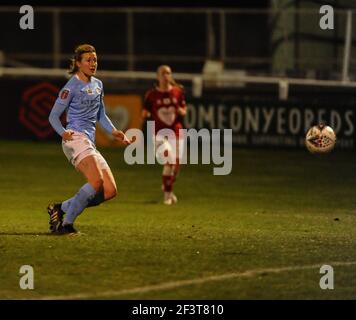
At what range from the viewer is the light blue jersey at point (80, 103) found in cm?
1183

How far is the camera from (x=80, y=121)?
39.4ft

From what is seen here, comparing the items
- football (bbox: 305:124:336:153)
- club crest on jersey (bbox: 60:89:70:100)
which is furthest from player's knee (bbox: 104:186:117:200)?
football (bbox: 305:124:336:153)

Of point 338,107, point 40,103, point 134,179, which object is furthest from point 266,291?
point 40,103

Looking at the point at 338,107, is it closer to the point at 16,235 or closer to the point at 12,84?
the point at 12,84

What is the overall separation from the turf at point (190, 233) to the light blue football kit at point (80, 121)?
42cm

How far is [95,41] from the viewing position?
36625 mm

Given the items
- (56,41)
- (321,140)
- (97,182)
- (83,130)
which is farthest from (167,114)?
(56,41)

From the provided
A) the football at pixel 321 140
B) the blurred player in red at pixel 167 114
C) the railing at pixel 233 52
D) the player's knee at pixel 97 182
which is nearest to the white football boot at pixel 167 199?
the blurred player in red at pixel 167 114

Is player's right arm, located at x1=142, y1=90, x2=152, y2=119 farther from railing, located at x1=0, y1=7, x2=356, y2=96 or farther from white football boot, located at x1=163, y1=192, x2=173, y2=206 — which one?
railing, located at x1=0, y1=7, x2=356, y2=96

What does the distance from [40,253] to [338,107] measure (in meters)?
12.7

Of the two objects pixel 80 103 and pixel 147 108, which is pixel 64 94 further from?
pixel 147 108

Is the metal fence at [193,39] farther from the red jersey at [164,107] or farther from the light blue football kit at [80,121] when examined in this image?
the light blue football kit at [80,121]

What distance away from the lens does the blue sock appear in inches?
Answer: 469

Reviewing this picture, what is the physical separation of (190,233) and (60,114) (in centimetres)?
211
